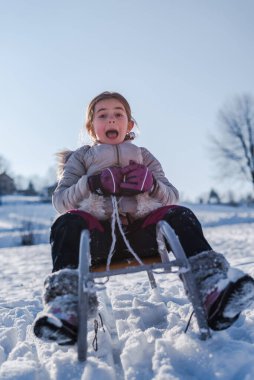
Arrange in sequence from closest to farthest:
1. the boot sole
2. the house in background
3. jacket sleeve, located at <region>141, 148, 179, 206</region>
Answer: the boot sole
jacket sleeve, located at <region>141, 148, 179, 206</region>
the house in background

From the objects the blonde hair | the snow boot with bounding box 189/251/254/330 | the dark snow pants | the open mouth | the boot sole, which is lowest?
the boot sole

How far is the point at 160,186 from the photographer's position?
6.19ft

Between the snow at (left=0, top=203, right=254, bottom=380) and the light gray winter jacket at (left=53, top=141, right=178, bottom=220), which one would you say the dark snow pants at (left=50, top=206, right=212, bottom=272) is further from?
the snow at (left=0, top=203, right=254, bottom=380)

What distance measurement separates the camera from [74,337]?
1.30m

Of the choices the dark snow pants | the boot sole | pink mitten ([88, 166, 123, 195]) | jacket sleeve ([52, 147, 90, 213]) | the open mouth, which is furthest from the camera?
the open mouth

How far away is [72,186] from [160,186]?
475 mm

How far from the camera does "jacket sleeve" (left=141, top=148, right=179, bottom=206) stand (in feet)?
6.21

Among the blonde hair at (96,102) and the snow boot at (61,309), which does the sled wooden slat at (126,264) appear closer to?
the snow boot at (61,309)

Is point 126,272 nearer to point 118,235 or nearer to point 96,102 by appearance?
point 118,235

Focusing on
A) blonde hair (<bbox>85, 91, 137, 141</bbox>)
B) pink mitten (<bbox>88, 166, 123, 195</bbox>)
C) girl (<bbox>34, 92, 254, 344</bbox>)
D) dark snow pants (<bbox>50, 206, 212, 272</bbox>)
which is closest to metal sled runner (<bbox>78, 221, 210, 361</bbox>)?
girl (<bbox>34, 92, 254, 344</bbox>)

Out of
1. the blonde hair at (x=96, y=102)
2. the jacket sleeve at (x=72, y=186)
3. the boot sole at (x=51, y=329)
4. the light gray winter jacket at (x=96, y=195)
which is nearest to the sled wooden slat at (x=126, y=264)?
the light gray winter jacket at (x=96, y=195)

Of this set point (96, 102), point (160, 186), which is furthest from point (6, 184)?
point (160, 186)

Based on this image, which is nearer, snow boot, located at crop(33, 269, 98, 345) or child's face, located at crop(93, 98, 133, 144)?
snow boot, located at crop(33, 269, 98, 345)

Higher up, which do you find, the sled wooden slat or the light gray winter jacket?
the light gray winter jacket
